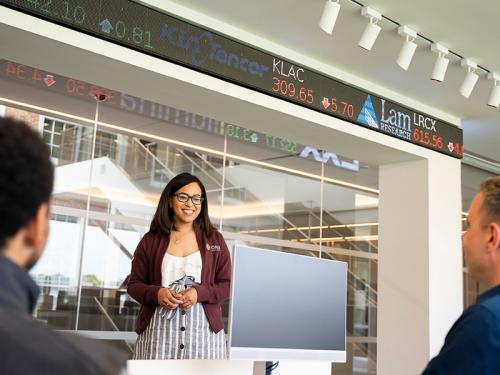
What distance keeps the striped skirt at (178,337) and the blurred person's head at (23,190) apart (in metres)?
1.92

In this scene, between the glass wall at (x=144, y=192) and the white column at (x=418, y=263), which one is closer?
the white column at (x=418, y=263)

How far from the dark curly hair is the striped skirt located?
1952 millimetres

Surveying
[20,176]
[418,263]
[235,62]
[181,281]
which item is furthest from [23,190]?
[418,263]

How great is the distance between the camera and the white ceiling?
3803mm

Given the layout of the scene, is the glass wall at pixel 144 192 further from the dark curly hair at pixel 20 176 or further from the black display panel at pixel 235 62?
the dark curly hair at pixel 20 176

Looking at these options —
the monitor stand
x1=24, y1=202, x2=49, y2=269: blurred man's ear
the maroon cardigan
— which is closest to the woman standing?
the maroon cardigan

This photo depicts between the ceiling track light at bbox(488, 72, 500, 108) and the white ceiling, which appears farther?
the ceiling track light at bbox(488, 72, 500, 108)

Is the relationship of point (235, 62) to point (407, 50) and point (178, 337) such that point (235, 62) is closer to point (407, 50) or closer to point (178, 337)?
point (407, 50)

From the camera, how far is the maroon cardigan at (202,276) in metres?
2.61

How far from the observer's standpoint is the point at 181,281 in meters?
2.62

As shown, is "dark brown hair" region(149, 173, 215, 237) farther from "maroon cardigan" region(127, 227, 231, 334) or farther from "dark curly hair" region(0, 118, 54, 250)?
"dark curly hair" region(0, 118, 54, 250)

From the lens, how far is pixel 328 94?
448 cm

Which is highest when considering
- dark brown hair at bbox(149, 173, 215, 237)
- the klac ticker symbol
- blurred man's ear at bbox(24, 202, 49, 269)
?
the klac ticker symbol

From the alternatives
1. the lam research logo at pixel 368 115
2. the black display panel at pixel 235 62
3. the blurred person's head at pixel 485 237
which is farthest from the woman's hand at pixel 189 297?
the lam research logo at pixel 368 115
